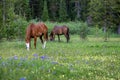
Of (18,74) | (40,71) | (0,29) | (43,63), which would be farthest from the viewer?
(0,29)

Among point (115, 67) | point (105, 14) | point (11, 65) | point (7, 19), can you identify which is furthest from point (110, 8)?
point (11, 65)

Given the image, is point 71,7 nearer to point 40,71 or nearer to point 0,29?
point 0,29

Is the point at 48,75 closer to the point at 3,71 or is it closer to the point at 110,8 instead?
the point at 3,71

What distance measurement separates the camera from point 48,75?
915 centimetres

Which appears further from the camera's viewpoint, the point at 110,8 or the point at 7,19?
the point at 110,8

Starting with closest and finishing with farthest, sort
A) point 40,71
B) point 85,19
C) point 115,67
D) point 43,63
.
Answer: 1. point 40,71
2. point 43,63
3. point 115,67
4. point 85,19

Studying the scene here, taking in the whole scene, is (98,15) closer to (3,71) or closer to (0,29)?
(0,29)

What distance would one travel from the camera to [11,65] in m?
10.2

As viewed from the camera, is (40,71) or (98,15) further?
(98,15)

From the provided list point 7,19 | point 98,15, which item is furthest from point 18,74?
point 98,15

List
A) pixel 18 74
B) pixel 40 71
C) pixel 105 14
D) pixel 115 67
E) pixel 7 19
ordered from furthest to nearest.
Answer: pixel 105 14 → pixel 7 19 → pixel 115 67 → pixel 40 71 → pixel 18 74

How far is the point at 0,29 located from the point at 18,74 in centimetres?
2478

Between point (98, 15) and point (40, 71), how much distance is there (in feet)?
117

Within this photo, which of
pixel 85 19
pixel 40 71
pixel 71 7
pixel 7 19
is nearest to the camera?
pixel 40 71
